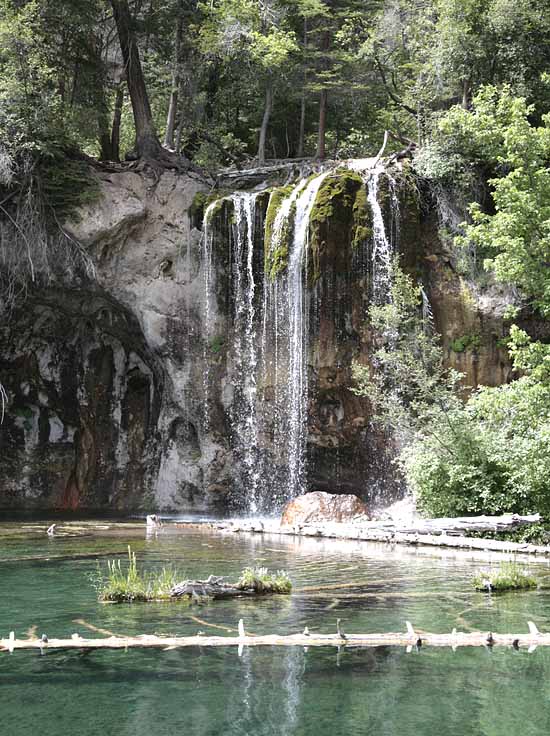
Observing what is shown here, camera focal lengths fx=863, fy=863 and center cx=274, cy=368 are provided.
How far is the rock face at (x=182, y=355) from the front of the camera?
2508 cm

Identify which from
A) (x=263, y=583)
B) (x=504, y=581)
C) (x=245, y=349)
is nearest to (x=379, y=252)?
(x=245, y=349)

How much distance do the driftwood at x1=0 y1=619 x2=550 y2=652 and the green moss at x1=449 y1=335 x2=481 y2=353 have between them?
1697 centimetres

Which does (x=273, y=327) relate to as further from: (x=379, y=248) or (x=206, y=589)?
(x=206, y=589)

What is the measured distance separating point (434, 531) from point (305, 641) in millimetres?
10044

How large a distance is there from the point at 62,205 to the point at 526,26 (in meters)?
14.8

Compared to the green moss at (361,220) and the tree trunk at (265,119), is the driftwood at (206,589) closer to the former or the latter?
the green moss at (361,220)

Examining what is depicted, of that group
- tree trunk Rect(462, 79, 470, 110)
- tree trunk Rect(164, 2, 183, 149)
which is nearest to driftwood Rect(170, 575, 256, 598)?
tree trunk Rect(462, 79, 470, 110)

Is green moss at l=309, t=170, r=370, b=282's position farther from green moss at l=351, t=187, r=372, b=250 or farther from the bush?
the bush

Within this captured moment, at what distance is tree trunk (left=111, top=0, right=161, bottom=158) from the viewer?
92.9 feet

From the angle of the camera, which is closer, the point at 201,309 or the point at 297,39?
the point at 201,309

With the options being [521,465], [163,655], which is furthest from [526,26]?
[163,655]

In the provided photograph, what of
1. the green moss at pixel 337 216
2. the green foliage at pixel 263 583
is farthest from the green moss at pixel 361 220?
the green foliage at pixel 263 583

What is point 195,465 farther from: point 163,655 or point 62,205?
point 163,655

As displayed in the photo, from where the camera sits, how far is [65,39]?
27859mm
